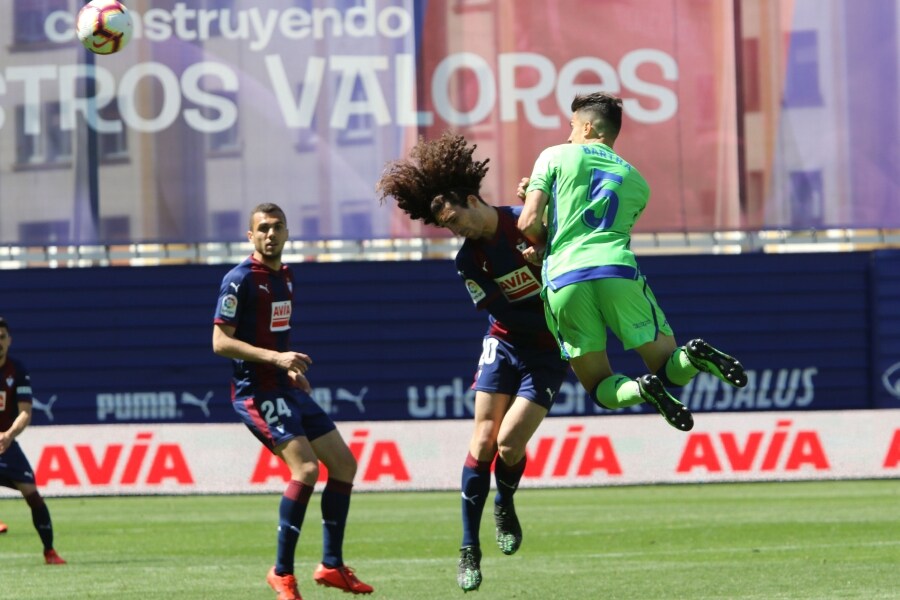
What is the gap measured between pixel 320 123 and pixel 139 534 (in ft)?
32.6

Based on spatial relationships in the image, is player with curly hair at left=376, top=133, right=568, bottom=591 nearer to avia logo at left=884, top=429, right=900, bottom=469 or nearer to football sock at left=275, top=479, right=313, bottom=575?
football sock at left=275, top=479, right=313, bottom=575

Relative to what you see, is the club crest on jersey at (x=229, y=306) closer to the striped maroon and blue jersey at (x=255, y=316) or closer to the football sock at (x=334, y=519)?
the striped maroon and blue jersey at (x=255, y=316)

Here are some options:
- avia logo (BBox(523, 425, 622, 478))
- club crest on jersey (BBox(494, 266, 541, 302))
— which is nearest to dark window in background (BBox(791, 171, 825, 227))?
avia logo (BBox(523, 425, 622, 478))

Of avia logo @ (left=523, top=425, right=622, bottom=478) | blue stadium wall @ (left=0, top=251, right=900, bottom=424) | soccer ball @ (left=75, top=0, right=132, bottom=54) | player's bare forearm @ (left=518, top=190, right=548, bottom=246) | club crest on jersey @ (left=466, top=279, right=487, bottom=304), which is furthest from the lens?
blue stadium wall @ (left=0, top=251, right=900, bottom=424)

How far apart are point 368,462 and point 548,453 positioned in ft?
6.98

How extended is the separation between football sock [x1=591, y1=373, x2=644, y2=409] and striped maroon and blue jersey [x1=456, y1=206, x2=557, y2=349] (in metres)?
0.88

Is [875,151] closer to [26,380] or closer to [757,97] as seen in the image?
[757,97]

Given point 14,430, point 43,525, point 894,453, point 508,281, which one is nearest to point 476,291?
point 508,281

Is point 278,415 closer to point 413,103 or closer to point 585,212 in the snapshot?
point 585,212

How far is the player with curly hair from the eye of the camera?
349 inches

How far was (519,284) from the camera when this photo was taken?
896cm

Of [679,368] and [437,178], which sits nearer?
[679,368]

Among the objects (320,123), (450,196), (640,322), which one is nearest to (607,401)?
(640,322)

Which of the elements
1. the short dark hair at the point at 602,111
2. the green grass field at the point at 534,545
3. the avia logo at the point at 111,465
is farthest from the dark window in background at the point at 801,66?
the short dark hair at the point at 602,111
